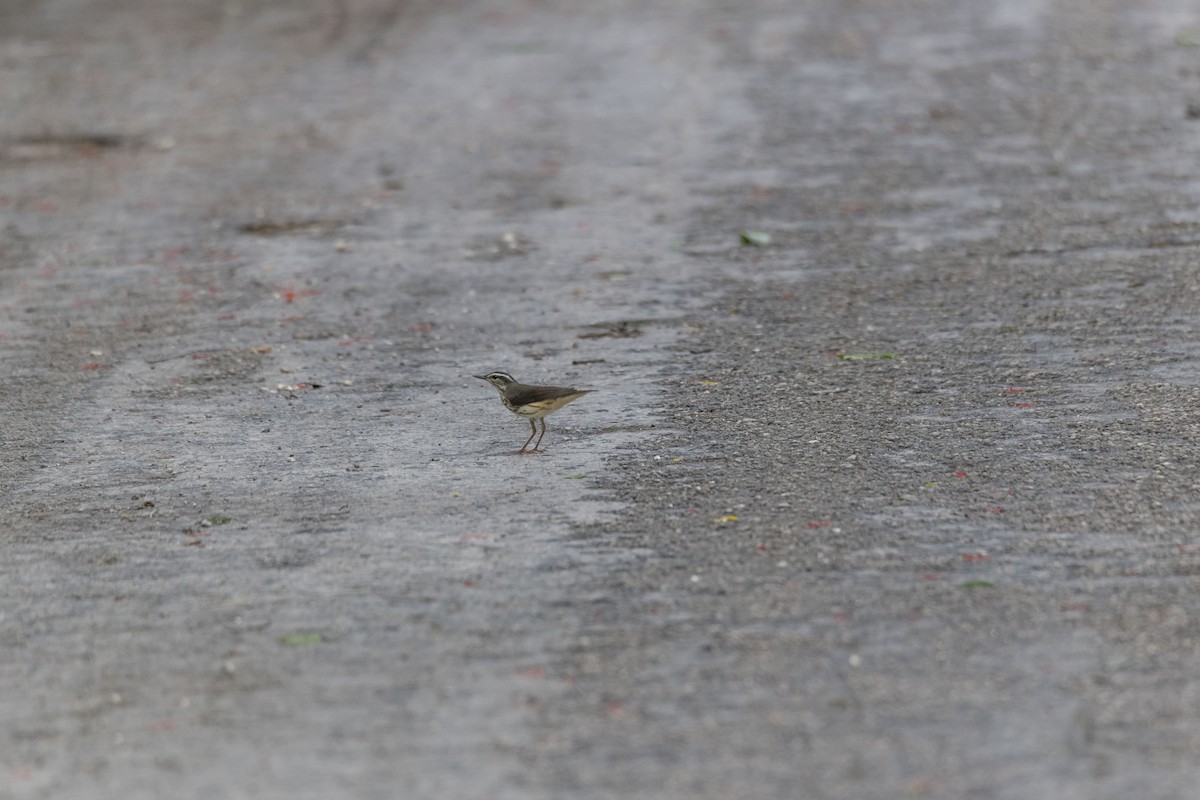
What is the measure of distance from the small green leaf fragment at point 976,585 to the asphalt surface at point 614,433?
0.11 m

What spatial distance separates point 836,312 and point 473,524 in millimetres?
4101

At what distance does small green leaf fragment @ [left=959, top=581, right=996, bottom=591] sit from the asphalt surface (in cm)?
11

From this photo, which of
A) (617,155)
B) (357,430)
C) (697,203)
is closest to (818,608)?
(357,430)

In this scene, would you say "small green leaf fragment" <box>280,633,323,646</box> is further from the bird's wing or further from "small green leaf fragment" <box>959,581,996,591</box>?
"small green leaf fragment" <box>959,581,996,591</box>

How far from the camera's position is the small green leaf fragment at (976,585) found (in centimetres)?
635

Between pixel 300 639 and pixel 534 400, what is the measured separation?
243 centimetres

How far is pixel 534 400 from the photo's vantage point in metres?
8.23

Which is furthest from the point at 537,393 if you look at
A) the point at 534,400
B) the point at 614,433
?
the point at 614,433

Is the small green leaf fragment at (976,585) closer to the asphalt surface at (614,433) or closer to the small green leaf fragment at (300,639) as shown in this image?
the asphalt surface at (614,433)

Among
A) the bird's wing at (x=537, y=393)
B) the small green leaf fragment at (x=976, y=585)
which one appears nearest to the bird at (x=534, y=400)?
the bird's wing at (x=537, y=393)

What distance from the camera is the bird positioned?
26.9 ft

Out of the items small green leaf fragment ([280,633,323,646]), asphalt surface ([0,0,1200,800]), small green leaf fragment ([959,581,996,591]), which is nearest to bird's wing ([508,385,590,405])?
asphalt surface ([0,0,1200,800])

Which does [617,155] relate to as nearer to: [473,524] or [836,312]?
[836,312]

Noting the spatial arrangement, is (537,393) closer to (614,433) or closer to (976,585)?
(614,433)
